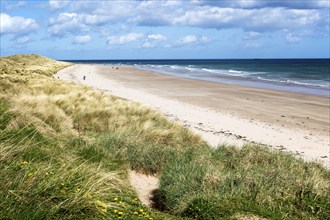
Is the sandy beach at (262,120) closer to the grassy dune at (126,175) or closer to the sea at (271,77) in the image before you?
the grassy dune at (126,175)

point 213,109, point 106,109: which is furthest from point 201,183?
point 213,109

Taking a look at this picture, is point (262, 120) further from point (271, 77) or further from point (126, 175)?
point (271, 77)

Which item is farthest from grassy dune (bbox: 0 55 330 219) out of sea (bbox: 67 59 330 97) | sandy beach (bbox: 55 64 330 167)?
→ sea (bbox: 67 59 330 97)

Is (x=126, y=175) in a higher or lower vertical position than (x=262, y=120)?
higher

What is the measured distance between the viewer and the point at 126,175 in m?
7.27

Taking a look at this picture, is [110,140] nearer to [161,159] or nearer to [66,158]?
[161,159]

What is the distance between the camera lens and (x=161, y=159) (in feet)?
28.2

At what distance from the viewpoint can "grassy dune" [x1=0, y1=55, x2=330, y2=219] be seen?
4199mm

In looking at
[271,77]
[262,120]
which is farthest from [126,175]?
[271,77]

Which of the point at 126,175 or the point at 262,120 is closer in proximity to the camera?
the point at 126,175

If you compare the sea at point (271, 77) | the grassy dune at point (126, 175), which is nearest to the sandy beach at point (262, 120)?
the grassy dune at point (126, 175)

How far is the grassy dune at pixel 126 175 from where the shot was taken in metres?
4.20

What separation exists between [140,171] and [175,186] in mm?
1950

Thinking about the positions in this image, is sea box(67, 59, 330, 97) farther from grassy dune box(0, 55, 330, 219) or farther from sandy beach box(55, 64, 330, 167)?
grassy dune box(0, 55, 330, 219)
